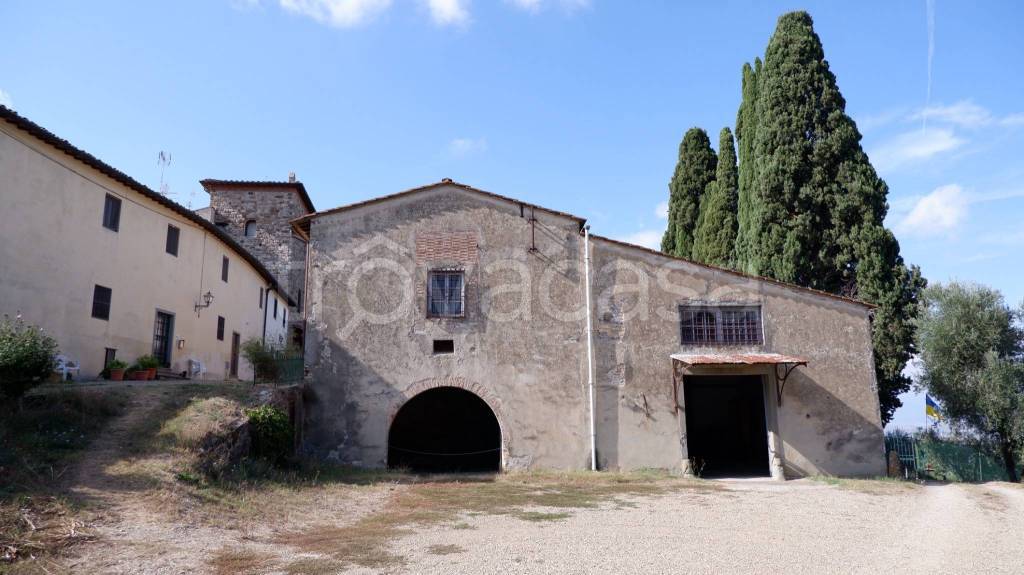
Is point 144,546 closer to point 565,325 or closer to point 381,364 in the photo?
Answer: point 381,364

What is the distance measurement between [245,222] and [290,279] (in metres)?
3.73

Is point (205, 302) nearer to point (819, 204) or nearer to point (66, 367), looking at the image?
point (66, 367)

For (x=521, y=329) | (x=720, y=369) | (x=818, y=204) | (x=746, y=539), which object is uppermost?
(x=818, y=204)

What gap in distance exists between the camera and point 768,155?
23797mm

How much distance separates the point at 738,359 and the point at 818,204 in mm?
9215

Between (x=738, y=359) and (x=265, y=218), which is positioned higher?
(x=265, y=218)

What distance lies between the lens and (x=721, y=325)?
17344 mm

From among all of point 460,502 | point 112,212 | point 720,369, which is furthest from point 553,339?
point 112,212

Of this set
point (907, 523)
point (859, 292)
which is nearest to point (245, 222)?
point (859, 292)

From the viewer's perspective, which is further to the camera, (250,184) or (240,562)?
(250,184)

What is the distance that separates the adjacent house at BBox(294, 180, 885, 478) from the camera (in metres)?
16.5

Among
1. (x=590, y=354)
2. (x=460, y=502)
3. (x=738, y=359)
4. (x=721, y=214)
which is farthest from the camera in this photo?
(x=721, y=214)

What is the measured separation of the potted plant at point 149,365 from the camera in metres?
17.7

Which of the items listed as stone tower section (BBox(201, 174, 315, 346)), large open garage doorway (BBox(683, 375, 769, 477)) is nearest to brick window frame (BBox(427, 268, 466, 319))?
large open garage doorway (BBox(683, 375, 769, 477))
